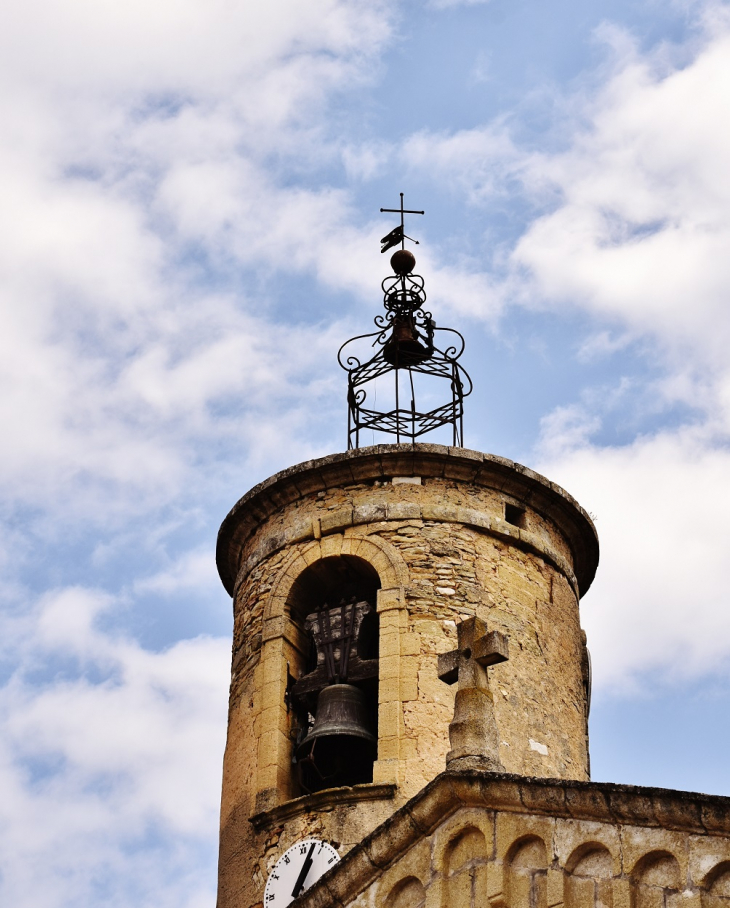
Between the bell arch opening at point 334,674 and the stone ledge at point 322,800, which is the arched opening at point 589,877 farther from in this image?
the bell arch opening at point 334,674

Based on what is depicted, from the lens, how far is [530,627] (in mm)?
13852

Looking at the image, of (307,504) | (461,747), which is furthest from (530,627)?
(461,747)

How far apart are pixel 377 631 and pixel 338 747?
1.07 meters

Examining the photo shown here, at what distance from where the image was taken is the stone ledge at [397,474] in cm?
1427

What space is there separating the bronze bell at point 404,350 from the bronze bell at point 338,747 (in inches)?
153

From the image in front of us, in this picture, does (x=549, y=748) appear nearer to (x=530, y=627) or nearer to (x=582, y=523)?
(x=530, y=627)

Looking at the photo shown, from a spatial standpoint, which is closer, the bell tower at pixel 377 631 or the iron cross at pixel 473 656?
the iron cross at pixel 473 656

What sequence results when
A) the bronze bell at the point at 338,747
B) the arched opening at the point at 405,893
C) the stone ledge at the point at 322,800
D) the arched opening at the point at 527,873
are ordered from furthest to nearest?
the bronze bell at the point at 338,747
the stone ledge at the point at 322,800
the arched opening at the point at 405,893
the arched opening at the point at 527,873

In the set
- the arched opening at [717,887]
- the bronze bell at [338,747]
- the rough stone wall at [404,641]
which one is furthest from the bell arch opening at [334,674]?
the arched opening at [717,887]

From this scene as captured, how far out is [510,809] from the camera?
345 inches

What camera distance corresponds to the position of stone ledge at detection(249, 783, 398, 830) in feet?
40.9

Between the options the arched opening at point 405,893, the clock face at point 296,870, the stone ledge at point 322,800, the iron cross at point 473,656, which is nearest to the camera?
the arched opening at point 405,893

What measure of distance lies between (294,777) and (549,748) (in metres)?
1.94

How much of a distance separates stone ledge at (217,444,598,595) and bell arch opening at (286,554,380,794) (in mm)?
745
